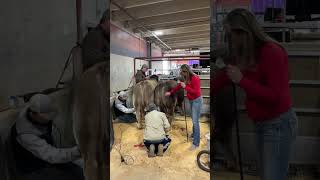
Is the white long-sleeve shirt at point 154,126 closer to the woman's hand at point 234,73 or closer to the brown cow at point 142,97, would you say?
the brown cow at point 142,97

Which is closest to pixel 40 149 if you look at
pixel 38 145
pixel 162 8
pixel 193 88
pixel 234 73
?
pixel 38 145

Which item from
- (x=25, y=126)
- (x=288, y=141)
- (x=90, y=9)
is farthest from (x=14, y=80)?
(x=288, y=141)

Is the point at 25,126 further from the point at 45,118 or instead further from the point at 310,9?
the point at 310,9

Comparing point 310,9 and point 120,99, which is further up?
point 310,9

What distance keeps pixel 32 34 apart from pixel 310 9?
76cm

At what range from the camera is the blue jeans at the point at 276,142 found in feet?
2.23

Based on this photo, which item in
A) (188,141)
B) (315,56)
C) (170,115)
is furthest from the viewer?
(170,115)

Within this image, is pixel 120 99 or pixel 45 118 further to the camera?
pixel 120 99

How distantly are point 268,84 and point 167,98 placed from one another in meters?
2.32

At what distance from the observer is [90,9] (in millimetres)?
733

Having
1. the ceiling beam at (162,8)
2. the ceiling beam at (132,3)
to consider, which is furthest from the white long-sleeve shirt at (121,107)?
the ceiling beam at (132,3)

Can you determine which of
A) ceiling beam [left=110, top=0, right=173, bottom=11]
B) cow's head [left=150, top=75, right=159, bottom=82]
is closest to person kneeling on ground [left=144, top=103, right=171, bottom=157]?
cow's head [left=150, top=75, right=159, bottom=82]

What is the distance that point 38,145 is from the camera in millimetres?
708

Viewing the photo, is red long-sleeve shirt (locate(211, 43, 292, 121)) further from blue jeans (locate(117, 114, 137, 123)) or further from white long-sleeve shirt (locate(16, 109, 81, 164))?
blue jeans (locate(117, 114, 137, 123))
